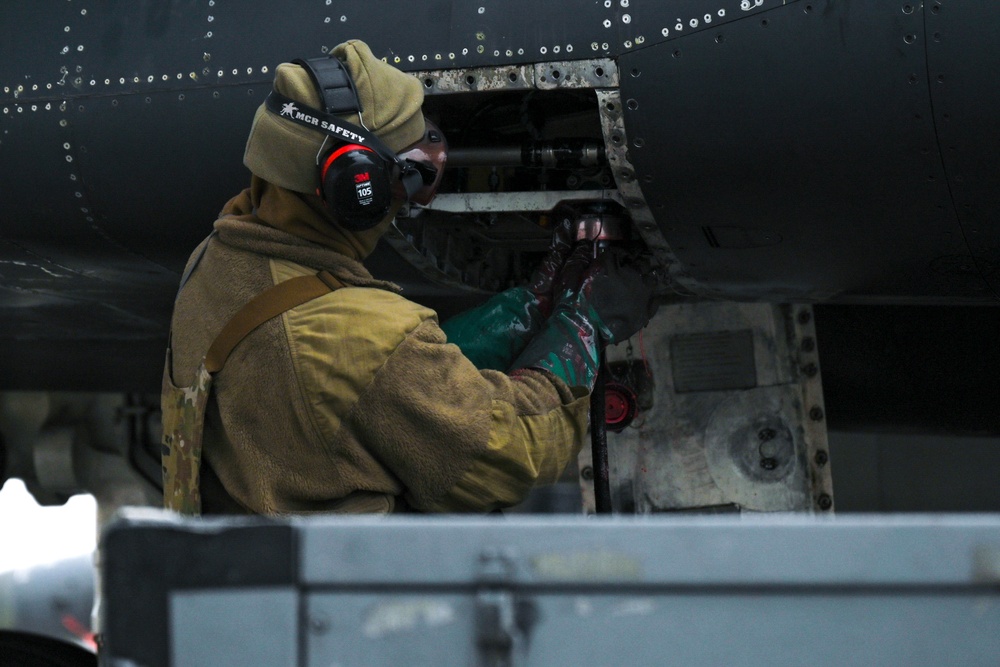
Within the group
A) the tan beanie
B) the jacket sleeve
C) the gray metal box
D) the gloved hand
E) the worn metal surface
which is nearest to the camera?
the gray metal box

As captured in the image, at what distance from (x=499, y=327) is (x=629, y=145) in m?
0.58

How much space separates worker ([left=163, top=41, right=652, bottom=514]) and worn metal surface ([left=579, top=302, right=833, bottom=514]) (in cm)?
139

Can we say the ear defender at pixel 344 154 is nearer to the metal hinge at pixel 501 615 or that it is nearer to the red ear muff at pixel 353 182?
the red ear muff at pixel 353 182

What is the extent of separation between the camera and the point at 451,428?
2.07 meters

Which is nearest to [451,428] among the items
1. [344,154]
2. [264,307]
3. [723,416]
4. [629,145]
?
[264,307]

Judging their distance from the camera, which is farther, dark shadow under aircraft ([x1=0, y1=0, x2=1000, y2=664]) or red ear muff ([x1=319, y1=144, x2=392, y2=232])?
dark shadow under aircraft ([x1=0, y1=0, x2=1000, y2=664])

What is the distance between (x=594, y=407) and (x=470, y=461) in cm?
99

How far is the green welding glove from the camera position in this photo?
2.71 metres

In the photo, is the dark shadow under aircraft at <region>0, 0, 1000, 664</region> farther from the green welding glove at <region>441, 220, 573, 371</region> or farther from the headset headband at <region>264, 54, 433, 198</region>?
the headset headband at <region>264, 54, 433, 198</region>

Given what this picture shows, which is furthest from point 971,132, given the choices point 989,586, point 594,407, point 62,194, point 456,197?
point 62,194

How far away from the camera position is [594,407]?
307 centimetres

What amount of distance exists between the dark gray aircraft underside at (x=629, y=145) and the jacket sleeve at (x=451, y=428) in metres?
0.96

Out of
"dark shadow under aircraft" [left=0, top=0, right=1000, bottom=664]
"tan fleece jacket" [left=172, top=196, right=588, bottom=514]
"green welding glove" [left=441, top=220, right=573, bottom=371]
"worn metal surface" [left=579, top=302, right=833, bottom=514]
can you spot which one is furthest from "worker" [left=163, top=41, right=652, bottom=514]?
"worn metal surface" [left=579, top=302, right=833, bottom=514]

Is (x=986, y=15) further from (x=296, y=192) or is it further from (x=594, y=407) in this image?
(x=296, y=192)
